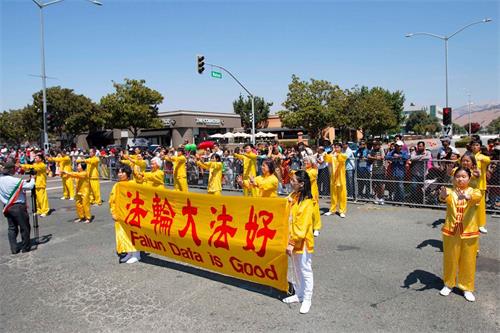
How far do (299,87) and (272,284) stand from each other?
42839 mm

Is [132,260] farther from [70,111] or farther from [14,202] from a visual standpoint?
[70,111]

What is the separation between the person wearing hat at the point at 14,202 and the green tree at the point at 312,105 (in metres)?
39.4

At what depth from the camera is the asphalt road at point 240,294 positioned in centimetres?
433

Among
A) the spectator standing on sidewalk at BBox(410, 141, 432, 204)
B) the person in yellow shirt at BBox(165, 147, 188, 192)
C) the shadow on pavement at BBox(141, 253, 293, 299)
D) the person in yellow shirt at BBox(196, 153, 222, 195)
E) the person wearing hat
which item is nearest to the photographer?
the shadow on pavement at BBox(141, 253, 293, 299)

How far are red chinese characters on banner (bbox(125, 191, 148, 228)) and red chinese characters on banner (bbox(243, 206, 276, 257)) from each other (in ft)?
6.87

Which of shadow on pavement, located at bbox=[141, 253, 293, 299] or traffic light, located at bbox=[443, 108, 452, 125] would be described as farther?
traffic light, located at bbox=[443, 108, 452, 125]

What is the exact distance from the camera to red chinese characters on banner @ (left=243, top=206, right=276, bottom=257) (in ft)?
15.6

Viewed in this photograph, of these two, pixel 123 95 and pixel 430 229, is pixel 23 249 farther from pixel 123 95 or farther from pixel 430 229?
pixel 123 95

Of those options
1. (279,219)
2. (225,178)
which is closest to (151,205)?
(279,219)

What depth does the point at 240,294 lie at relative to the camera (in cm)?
510

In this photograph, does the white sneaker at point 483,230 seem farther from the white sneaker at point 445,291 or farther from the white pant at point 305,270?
the white pant at point 305,270

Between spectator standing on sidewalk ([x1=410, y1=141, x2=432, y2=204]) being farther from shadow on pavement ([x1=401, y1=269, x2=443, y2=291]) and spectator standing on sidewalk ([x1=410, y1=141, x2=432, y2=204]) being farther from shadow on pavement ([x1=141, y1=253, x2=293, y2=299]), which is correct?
shadow on pavement ([x1=141, y1=253, x2=293, y2=299])

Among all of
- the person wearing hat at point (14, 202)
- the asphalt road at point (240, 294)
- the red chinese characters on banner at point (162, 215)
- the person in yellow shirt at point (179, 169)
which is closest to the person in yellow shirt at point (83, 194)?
the asphalt road at point (240, 294)

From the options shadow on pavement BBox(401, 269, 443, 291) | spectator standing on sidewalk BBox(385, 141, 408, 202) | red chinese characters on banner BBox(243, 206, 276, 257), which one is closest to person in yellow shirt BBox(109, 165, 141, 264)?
red chinese characters on banner BBox(243, 206, 276, 257)
